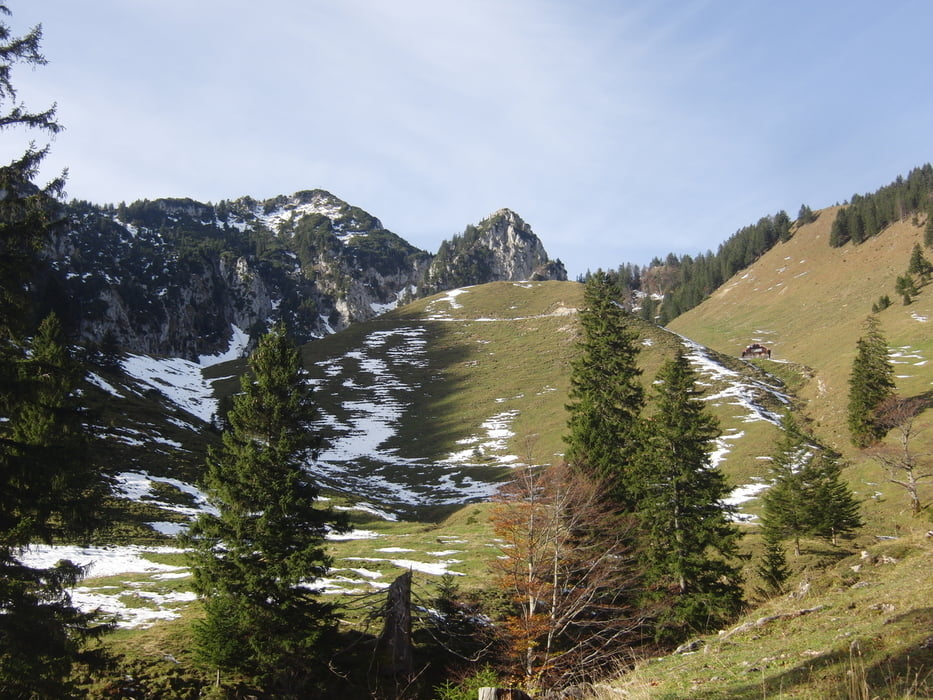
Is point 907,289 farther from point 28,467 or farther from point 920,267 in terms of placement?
point 28,467

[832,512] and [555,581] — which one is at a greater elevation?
[555,581]

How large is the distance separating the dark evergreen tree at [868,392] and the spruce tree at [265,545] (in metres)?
50.2

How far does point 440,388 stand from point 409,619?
3085 inches

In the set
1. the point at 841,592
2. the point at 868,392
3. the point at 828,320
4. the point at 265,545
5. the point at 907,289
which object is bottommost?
the point at 841,592

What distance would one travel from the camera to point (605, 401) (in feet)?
96.8

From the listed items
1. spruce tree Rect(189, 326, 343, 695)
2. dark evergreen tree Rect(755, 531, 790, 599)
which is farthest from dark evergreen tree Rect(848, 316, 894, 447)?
spruce tree Rect(189, 326, 343, 695)

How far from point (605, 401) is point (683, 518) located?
837cm

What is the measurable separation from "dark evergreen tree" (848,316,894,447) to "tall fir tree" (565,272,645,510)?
30.4m

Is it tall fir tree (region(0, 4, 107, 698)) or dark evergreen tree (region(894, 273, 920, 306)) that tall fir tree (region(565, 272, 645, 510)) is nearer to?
tall fir tree (region(0, 4, 107, 698))

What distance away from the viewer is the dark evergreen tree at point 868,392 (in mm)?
47375

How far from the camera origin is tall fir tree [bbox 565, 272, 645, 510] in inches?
1005

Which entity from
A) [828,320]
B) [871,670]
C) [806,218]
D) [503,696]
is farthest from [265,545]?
[806,218]

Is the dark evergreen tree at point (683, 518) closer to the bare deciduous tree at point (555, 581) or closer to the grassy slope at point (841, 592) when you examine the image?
the bare deciduous tree at point (555, 581)

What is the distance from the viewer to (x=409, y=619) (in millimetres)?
16516
